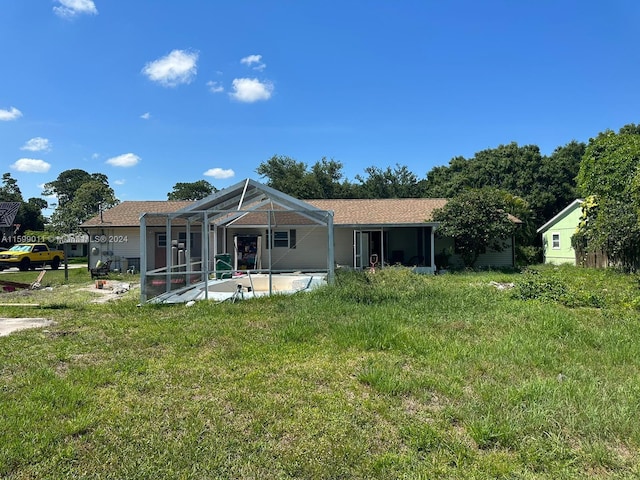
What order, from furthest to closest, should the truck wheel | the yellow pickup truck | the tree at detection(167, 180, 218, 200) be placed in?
1. the tree at detection(167, 180, 218, 200)
2. the truck wheel
3. the yellow pickup truck

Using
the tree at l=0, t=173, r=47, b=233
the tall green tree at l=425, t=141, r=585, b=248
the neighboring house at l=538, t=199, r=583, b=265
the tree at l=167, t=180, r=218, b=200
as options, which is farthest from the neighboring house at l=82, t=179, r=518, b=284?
the tree at l=167, t=180, r=218, b=200

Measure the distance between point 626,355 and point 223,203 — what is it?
927 centimetres

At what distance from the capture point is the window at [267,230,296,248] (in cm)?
1947

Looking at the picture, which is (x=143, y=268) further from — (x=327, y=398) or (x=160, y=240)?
(x=160, y=240)

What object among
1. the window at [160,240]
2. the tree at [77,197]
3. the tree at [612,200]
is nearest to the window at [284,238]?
the window at [160,240]

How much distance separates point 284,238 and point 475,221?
894 centimetres

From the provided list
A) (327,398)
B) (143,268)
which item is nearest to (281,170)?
(143,268)

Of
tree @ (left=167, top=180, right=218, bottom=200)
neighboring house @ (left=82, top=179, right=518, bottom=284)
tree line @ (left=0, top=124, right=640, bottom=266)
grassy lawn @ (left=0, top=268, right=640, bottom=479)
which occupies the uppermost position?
tree @ (left=167, top=180, right=218, bottom=200)

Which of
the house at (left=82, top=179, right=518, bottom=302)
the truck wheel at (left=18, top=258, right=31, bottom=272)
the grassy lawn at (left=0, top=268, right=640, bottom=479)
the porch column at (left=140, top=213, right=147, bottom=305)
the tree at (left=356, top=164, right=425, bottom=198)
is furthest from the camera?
the tree at (left=356, top=164, right=425, bottom=198)

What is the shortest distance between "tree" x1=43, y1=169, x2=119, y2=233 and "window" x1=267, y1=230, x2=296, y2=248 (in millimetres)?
10214

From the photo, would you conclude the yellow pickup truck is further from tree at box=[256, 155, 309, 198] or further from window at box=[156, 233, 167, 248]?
tree at box=[256, 155, 309, 198]

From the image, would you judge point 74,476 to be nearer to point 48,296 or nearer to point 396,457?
point 396,457

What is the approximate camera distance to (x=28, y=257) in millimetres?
23219

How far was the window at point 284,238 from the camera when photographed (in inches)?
766
